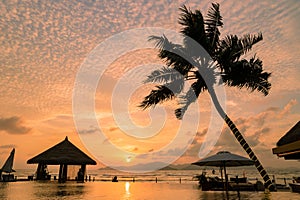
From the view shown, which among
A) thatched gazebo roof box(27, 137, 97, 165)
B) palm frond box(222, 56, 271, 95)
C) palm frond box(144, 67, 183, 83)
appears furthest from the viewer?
thatched gazebo roof box(27, 137, 97, 165)

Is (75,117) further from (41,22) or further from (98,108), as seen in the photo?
(41,22)

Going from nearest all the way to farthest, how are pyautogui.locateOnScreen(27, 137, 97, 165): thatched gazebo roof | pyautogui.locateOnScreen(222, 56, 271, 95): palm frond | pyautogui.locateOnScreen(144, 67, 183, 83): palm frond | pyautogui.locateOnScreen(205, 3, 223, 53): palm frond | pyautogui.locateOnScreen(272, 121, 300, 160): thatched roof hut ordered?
pyautogui.locateOnScreen(272, 121, 300, 160): thatched roof hut → pyautogui.locateOnScreen(222, 56, 271, 95): palm frond → pyautogui.locateOnScreen(205, 3, 223, 53): palm frond → pyautogui.locateOnScreen(144, 67, 183, 83): palm frond → pyautogui.locateOnScreen(27, 137, 97, 165): thatched gazebo roof

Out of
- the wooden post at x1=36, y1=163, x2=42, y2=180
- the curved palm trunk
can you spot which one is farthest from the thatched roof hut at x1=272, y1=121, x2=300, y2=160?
the wooden post at x1=36, y1=163, x2=42, y2=180

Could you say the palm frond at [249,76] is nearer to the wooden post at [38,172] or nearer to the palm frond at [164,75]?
the palm frond at [164,75]

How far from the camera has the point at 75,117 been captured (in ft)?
67.9

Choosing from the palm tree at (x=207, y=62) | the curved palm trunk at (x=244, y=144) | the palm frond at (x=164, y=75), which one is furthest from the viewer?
the palm frond at (x=164, y=75)

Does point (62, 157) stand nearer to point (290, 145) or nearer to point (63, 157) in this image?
point (63, 157)

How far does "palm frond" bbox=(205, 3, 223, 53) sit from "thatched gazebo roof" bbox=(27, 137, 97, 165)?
55.1ft

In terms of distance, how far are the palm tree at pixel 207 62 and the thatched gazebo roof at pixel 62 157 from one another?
13.1 metres

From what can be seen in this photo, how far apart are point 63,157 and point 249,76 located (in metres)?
17.9

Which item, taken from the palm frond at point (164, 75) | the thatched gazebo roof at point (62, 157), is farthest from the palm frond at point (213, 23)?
the thatched gazebo roof at point (62, 157)

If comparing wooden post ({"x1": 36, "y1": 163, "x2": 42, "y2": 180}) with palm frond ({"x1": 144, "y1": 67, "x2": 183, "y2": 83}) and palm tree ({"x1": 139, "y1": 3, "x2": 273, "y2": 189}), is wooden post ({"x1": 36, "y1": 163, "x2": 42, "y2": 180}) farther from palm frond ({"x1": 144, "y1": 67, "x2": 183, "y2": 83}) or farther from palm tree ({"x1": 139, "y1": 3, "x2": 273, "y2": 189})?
palm frond ({"x1": 144, "y1": 67, "x2": 183, "y2": 83})

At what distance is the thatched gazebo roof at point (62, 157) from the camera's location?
23.5 m

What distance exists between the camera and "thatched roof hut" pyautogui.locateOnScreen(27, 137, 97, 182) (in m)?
23.6
